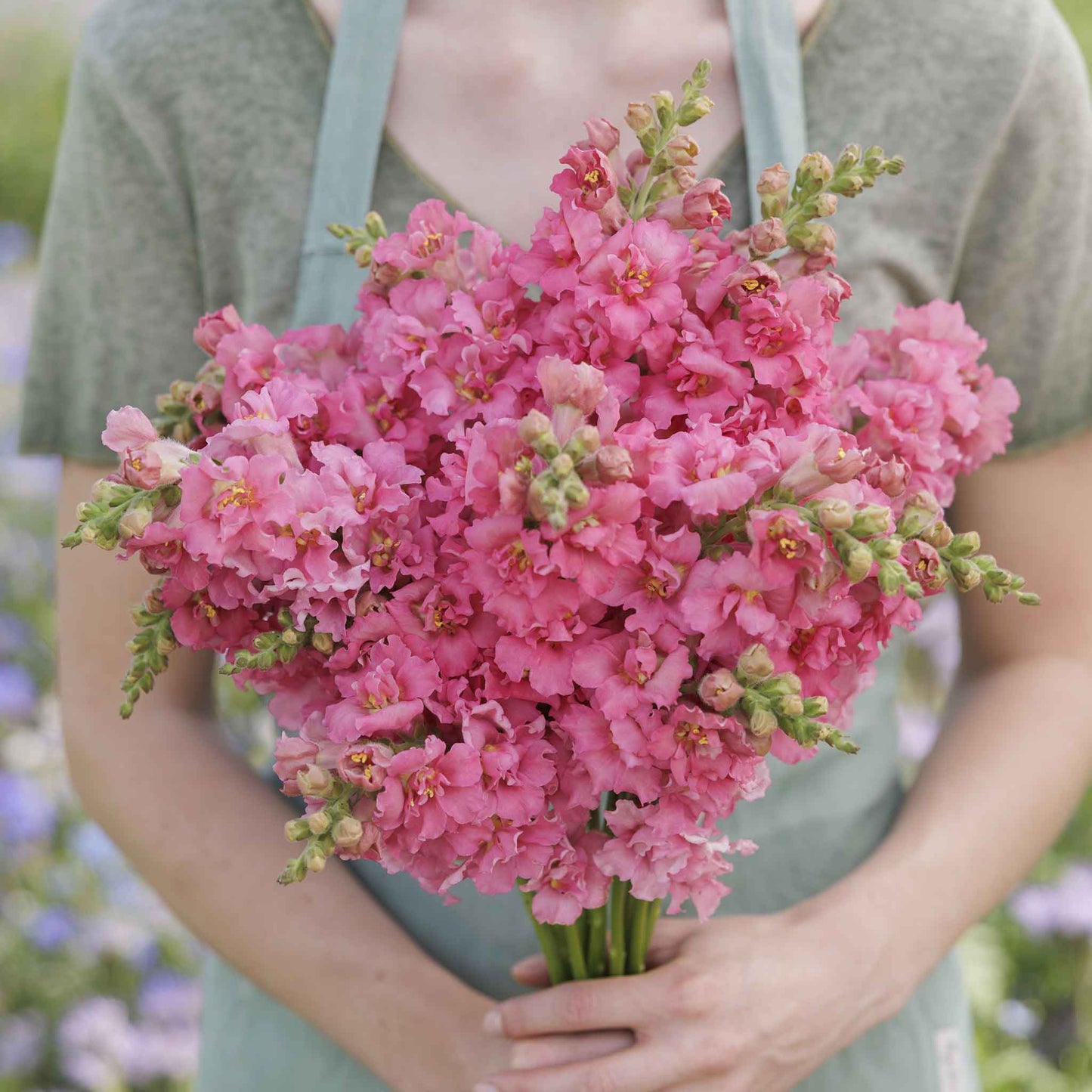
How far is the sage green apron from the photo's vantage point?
0.93 metres

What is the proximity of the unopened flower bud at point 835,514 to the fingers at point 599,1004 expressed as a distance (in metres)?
0.40

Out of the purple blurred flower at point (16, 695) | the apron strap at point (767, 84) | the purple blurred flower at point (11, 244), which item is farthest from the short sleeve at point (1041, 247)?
the purple blurred flower at point (11, 244)

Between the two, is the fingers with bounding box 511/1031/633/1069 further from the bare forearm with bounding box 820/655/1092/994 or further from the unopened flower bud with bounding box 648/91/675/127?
the unopened flower bud with bounding box 648/91/675/127

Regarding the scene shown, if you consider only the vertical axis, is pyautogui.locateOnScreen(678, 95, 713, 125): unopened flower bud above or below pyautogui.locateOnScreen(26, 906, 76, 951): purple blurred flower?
above

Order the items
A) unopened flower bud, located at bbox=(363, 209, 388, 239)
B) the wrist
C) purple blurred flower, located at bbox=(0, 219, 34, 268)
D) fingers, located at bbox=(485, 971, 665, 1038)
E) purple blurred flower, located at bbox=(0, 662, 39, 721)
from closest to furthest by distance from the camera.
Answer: unopened flower bud, located at bbox=(363, 209, 388, 239)
fingers, located at bbox=(485, 971, 665, 1038)
the wrist
purple blurred flower, located at bbox=(0, 662, 39, 721)
purple blurred flower, located at bbox=(0, 219, 34, 268)

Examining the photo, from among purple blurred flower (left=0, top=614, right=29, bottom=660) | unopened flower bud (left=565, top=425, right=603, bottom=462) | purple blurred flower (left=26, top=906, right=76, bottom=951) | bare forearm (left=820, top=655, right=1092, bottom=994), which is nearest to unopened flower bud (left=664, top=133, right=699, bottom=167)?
unopened flower bud (left=565, top=425, right=603, bottom=462)

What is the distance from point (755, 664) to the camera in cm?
53

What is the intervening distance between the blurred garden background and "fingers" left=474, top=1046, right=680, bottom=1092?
983 millimetres

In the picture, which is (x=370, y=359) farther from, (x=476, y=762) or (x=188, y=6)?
(x=188, y=6)

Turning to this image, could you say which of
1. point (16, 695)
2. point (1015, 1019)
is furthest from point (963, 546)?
point (16, 695)

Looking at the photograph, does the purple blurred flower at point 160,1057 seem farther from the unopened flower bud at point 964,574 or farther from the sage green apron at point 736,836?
the unopened flower bud at point 964,574

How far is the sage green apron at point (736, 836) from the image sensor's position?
93 cm

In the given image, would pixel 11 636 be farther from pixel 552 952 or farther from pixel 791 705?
pixel 791 705

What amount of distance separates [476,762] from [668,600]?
112 mm
